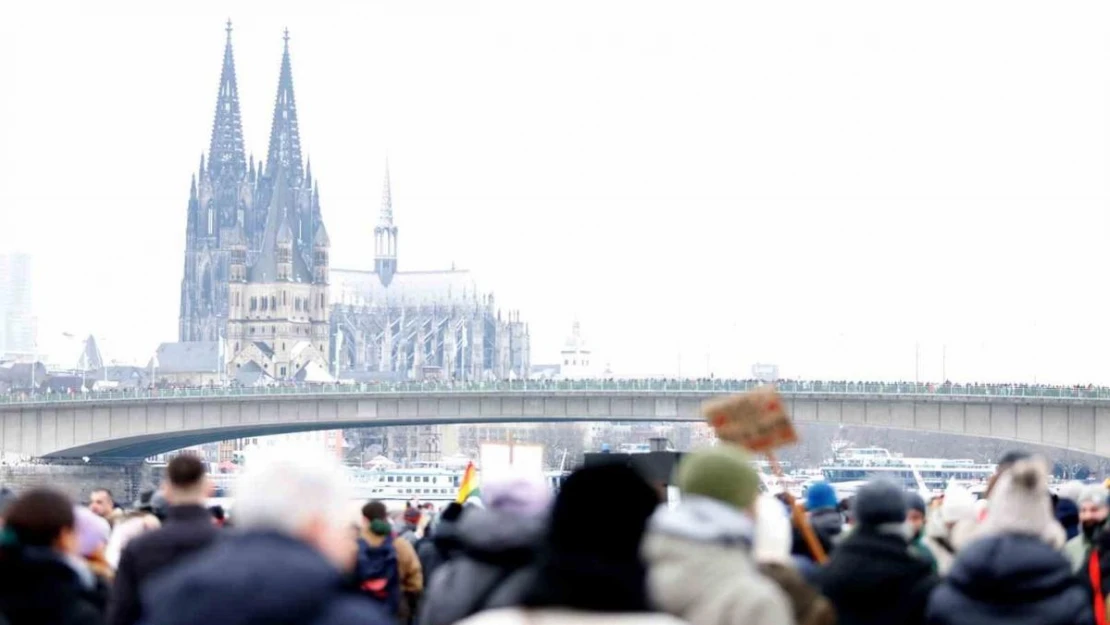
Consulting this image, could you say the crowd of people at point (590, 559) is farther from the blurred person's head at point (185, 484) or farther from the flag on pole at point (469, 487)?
the flag on pole at point (469, 487)

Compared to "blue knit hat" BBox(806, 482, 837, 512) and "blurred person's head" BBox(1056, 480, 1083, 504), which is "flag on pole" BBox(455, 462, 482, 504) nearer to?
"blurred person's head" BBox(1056, 480, 1083, 504)

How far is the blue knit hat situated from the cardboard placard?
3.45 metres

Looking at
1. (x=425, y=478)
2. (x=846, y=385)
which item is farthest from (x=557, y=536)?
(x=425, y=478)

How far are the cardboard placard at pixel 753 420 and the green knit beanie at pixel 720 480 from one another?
2132 millimetres

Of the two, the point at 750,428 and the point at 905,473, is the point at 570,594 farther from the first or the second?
the point at 905,473

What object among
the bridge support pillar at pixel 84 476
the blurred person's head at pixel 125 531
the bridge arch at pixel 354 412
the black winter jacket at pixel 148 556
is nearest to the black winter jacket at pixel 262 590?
the black winter jacket at pixel 148 556

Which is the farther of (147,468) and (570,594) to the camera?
(147,468)

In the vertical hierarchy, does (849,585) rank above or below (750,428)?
below

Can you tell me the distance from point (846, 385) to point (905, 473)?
280 ft

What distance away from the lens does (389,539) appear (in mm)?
17094

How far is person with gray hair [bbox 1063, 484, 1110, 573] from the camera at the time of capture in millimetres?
15130

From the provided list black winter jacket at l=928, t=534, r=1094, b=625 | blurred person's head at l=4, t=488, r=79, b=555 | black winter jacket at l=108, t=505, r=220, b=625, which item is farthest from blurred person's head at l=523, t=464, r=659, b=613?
black winter jacket at l=108, t=505, r=220, b=625

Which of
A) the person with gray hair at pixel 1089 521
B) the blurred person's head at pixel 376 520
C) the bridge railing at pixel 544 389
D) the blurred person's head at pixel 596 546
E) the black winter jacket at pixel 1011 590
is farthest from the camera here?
the bridge railing at pixel 544 389

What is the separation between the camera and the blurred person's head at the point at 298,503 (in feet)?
23.4
